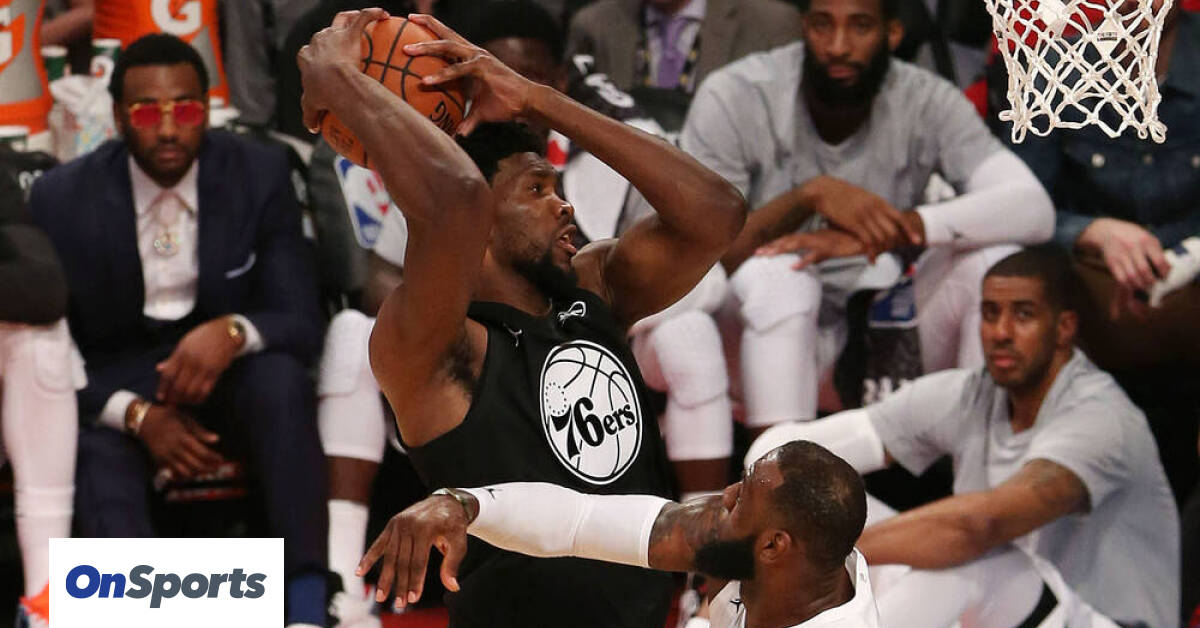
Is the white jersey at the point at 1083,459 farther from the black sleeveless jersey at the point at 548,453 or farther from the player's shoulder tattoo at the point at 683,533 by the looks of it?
the player's shoulder tattoo at the point at 683,533

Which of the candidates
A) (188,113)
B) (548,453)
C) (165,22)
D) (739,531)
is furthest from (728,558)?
(165,22)

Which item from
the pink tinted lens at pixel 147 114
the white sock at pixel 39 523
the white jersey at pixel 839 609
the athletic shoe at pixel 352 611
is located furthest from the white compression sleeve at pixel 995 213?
the white sock at pixel 39 523

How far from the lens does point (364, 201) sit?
5.69 meters

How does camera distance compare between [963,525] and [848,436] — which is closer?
[963,525]

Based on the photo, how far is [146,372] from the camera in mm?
5441

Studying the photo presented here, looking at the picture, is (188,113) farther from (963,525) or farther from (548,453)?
(963,525)

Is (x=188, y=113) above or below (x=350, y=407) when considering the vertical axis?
above

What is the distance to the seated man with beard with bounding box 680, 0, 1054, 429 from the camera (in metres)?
5.59

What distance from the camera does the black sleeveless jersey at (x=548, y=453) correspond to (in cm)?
336

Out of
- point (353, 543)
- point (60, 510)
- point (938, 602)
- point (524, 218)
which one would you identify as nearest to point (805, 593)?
point (524, 218)

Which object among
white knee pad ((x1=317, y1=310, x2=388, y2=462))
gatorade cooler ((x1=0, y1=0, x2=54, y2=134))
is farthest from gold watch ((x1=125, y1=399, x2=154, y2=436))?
gatorade cooler ((x1=0, y1=0, x2=54, y2=134))

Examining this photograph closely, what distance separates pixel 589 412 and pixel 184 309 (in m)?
2.50

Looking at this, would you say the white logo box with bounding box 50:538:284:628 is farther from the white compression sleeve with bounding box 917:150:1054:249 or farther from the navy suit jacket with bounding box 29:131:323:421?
the white compression sleeve with bounding box 917:150:1054:249

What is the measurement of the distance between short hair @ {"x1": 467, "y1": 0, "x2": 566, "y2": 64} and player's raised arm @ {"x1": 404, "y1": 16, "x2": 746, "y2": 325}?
1978mm
